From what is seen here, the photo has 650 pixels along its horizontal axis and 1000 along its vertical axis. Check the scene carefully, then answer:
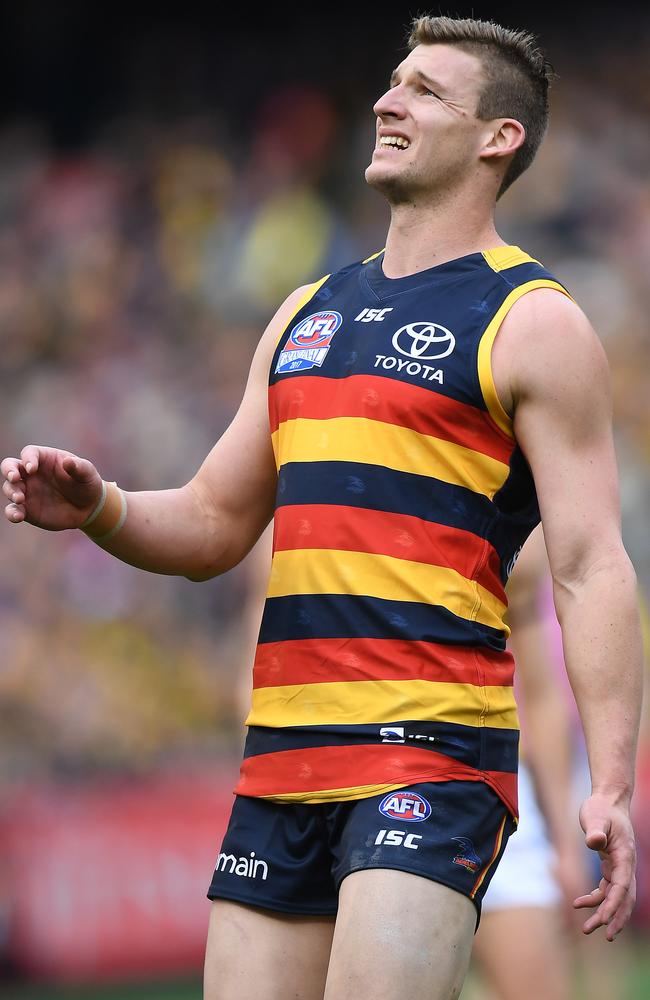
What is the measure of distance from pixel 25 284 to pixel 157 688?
413cm

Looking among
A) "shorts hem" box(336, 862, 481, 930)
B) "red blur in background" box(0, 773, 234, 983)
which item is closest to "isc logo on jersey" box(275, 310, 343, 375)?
"shorts hem" box(336, 862, 481, 930)

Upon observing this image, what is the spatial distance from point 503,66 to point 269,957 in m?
2.08

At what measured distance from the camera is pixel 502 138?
3557 millimetres

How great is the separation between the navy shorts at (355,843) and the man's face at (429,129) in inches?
54.3

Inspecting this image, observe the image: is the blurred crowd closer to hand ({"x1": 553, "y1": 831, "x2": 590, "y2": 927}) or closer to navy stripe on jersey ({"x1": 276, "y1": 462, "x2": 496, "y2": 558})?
→ hand ({"x1": 553, "y1": 831, "x2": 590, "y2": 927})

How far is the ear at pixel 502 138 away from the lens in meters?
3.53

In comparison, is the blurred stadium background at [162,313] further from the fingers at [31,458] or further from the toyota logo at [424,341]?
the toyota logo at [424,341]

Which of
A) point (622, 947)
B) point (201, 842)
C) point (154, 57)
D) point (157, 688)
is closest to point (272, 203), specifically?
point (154, 57)

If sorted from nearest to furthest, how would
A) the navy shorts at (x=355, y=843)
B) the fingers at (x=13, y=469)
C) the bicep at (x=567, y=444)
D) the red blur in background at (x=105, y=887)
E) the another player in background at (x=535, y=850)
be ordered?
the navy shorts at (x=355, y=843)
the bicep at (x=567, y=444)
the fingers at (x=13, y=469)
the another player in background at (x=535, y=850)
the red blur in background at (x=105, y=887)

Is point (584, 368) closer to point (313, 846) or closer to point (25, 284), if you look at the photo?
point (313, 846)

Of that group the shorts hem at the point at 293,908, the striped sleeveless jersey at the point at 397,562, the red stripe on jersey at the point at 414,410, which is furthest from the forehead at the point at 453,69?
the shorts hem at the point at 293,908

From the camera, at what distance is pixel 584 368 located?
3143 mm

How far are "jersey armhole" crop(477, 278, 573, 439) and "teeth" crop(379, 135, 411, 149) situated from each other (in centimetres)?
51

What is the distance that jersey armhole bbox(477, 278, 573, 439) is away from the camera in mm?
3139
